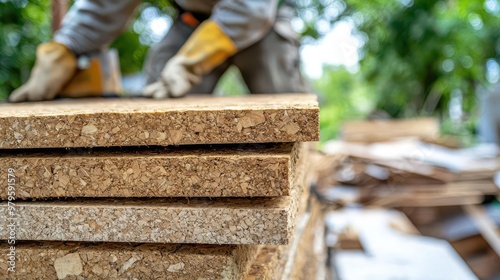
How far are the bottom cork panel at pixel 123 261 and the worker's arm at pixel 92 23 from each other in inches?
49.1

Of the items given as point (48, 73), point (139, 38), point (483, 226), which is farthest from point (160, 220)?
point (139, 38)

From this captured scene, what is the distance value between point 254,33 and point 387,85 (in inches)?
359

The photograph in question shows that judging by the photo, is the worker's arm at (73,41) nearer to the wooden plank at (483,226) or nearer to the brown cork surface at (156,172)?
the brown cork surface at (156,172)

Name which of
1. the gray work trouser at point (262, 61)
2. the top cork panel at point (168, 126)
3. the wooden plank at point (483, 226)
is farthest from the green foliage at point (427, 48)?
the top cork panel at point (168, 126)

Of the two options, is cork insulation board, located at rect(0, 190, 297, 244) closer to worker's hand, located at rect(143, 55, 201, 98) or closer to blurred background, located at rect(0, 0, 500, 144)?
worker's hand, located at rect(143, 55, 201, 98)

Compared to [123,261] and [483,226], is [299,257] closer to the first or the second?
[123,261]

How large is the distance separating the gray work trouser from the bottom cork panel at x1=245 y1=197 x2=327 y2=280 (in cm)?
56

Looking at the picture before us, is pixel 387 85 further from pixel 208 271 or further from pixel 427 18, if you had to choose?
pixel 208 271

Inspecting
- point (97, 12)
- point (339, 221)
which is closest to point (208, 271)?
point (97, 12)

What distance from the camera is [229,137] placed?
3.01 ft

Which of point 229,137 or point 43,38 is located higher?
point 229,137

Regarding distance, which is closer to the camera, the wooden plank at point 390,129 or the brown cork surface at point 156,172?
the brown cork surface at point 156,172

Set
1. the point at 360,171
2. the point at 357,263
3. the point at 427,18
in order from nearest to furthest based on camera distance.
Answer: the point at 357,263
the point at 360,171
the point at 427,18

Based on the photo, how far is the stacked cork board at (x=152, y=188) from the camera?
0.90 m
